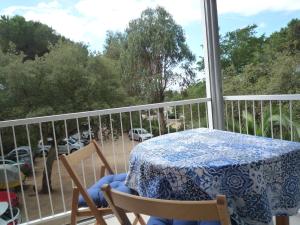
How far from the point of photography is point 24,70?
7465 millimetres

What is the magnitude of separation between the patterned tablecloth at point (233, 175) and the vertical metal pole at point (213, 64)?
1.81 m

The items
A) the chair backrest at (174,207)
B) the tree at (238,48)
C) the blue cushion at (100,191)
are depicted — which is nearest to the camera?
the chair backrest at (174,207)

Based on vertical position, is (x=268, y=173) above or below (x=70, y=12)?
below

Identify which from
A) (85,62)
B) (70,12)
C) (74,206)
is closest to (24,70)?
(85,62)

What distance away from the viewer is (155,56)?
24.1 ft

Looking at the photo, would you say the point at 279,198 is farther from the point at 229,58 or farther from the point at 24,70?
the point at 24,70

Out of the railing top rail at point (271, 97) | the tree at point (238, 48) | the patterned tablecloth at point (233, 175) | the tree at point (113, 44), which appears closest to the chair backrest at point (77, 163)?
the patterned tablecloth at point (233, 175)

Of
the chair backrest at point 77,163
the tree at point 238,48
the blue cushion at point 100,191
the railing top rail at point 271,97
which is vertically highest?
the tree at point 238,48

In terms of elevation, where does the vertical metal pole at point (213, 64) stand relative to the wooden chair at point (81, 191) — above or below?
above

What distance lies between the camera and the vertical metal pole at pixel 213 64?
10.9 feet

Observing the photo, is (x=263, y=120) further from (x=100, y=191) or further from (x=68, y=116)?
(x=100, y=191)

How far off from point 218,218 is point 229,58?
4754 mm

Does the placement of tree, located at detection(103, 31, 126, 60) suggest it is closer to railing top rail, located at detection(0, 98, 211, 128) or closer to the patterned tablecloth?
railing top rail, located at detection(0, 98, 211, 128)

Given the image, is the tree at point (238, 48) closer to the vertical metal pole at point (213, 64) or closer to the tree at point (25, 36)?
the vertical metal pole at point (213, 64)
